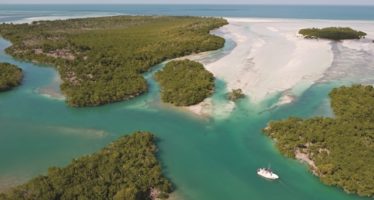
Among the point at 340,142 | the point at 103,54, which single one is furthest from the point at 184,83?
the point at 103,54

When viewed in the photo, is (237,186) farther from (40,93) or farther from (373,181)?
(40,93)

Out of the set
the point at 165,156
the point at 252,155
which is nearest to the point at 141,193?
the point at 165,156

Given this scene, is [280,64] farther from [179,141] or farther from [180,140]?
[179,141]

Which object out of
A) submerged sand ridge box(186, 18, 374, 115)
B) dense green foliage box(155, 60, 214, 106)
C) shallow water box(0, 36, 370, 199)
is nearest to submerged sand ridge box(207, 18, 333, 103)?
submerged sand ridge box(186, 18, 374, 115)

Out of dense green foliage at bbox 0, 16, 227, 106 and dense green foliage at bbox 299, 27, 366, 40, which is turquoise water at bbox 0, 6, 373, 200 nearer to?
dense green foliage at bbox 0, 16, 227, 106

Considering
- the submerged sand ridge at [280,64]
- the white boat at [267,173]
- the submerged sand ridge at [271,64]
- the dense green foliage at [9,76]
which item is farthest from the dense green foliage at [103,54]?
the white boat at [267,173]

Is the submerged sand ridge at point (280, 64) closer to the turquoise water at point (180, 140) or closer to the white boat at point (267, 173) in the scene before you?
the turquoise water at point (180, 140)
